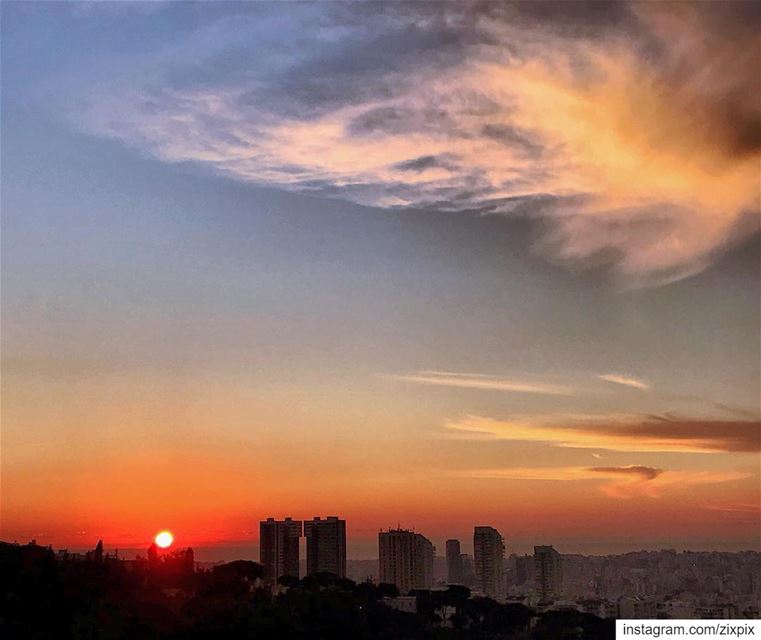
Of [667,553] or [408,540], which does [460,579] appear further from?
[667,553]

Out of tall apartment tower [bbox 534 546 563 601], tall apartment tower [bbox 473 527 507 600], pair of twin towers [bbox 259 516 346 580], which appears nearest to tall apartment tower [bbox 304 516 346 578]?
pair of twin towers [bbox 259 516 346 580]

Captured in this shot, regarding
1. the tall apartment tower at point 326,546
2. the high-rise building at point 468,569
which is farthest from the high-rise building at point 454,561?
the tall apartment tower at point 326,546

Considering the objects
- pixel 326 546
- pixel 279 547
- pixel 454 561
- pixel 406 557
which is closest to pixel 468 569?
pixel 454 561

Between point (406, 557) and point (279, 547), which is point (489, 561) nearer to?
point (406, 557)

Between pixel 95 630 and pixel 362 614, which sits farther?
pixel 362 614

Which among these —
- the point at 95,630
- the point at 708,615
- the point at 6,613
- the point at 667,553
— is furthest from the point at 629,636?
the point at 667,553

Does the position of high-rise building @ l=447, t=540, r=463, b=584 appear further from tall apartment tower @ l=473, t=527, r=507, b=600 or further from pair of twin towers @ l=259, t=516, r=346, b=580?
pair of twin towers @ l=259, t=516, r=346, b=580
